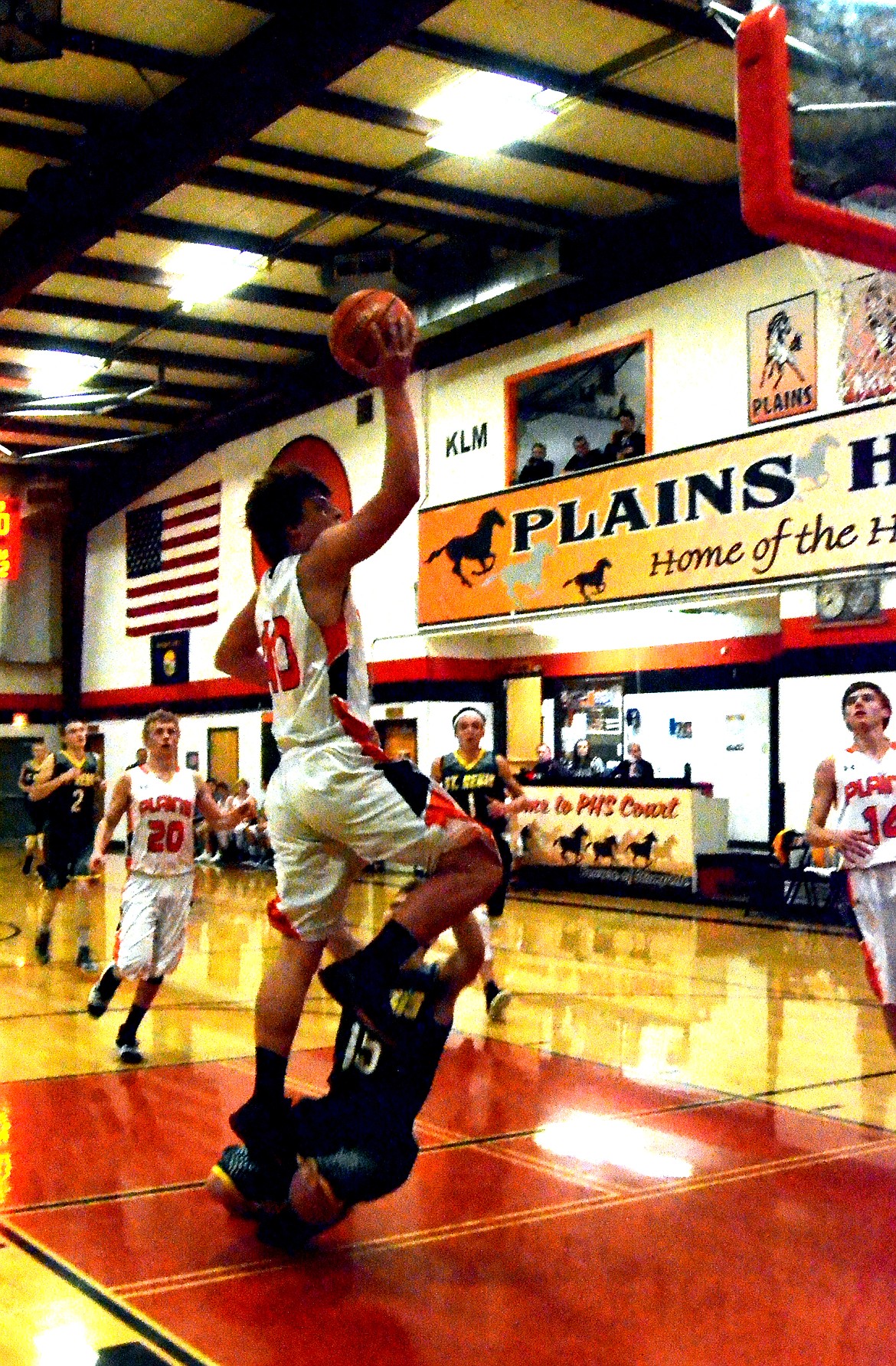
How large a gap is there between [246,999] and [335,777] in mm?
5098

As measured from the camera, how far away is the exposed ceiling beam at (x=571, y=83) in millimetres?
11594

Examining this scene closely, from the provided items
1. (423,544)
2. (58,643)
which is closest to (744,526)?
(423,544)

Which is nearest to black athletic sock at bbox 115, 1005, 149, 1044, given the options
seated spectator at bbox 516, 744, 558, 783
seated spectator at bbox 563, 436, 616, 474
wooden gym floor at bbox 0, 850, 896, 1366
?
wooden gym floor at bbox 0, 850, 896, 1366

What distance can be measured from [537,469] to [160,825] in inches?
399

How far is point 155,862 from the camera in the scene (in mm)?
7398

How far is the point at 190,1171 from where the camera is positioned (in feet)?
16.0

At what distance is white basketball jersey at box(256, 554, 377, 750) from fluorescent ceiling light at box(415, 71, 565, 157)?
916cm

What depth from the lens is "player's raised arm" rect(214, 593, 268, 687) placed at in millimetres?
4586

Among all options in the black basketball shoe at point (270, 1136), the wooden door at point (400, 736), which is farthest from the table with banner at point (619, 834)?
the black basketball shoe at point (270, 1136)

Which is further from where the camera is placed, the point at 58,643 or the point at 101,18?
the point at 58,643

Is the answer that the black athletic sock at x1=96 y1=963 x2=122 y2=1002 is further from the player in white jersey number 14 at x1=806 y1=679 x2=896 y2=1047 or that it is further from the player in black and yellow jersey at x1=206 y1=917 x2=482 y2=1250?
the player in white jersey number 14 at x1=806 y1=679 x2=896 y2=1047

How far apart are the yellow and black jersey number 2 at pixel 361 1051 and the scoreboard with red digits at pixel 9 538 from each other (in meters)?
17.9

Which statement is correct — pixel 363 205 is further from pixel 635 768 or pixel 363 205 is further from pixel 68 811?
pixel 68 811

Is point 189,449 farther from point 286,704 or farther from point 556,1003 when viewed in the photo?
point 286,704
